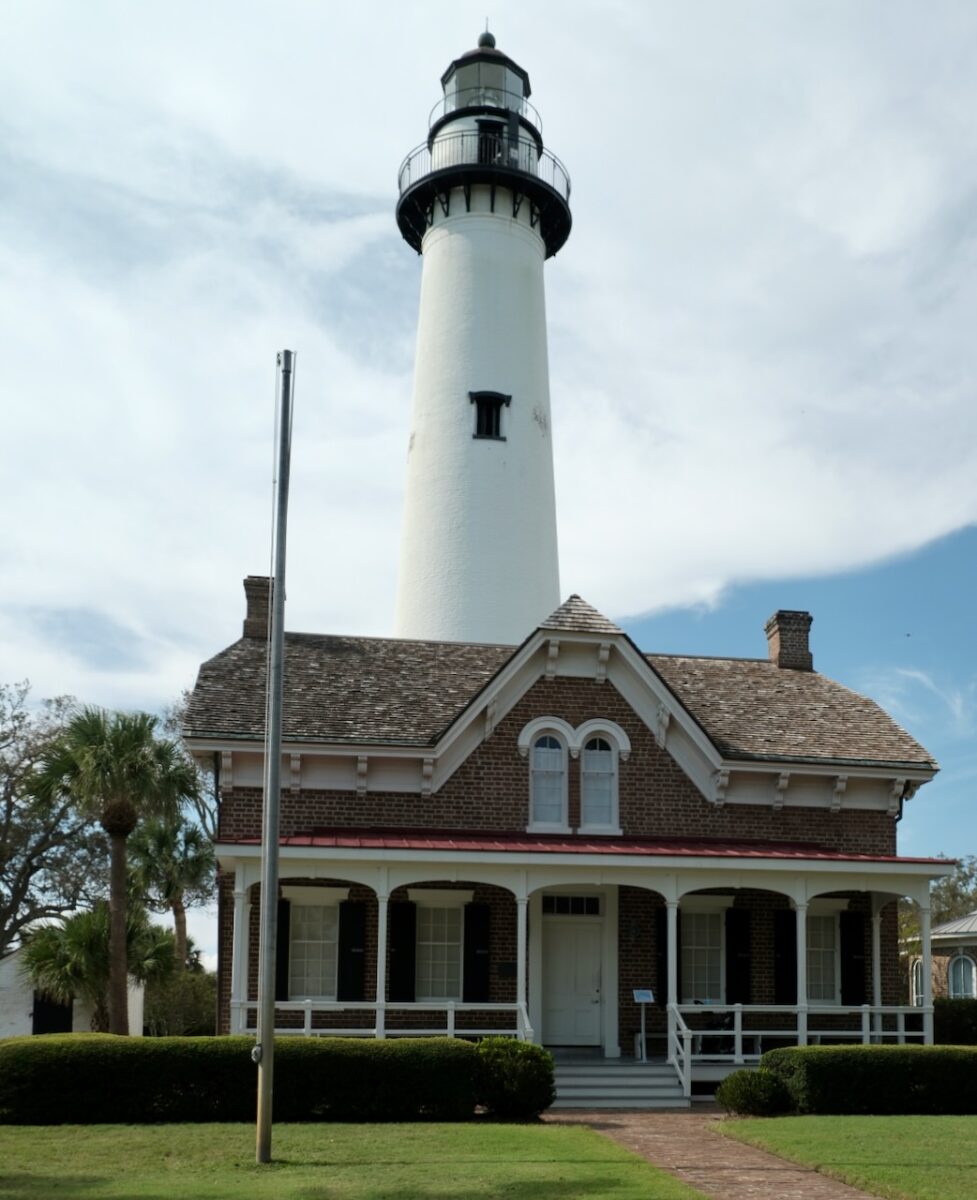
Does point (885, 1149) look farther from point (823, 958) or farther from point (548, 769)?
point (548, 769)

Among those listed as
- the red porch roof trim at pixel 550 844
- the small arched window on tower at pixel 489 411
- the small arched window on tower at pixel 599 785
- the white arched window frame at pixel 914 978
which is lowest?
the white arched window frame at pixel 914 978

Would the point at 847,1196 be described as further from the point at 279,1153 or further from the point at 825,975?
the point at 825,975

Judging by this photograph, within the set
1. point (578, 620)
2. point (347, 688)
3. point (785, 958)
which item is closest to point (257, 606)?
point (347, 688)

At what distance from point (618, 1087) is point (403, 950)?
3868mm

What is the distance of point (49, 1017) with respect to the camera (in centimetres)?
3328

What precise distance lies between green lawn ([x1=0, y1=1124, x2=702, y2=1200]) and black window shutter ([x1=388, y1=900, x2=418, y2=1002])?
16.3ft

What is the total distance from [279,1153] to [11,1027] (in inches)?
883

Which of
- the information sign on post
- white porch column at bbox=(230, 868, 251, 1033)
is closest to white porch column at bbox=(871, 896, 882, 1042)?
the information sign on post

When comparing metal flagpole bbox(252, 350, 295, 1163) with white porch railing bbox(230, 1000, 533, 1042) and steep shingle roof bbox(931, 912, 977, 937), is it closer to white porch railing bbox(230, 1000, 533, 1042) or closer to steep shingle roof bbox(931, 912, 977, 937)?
white porch railing bbox(230, 1000, 533, 1042)

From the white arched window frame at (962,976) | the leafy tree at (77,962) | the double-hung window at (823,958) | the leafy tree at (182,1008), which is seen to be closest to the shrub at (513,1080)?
the double-hung window at (823,958)

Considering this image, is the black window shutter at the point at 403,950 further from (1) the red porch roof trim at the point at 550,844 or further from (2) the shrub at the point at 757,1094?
(2) the shrub at the point at 757,1094

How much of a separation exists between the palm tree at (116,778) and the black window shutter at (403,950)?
15.5ft

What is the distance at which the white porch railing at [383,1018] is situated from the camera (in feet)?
62.8

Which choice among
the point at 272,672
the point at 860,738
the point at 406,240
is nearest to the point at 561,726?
the point at 860,738
